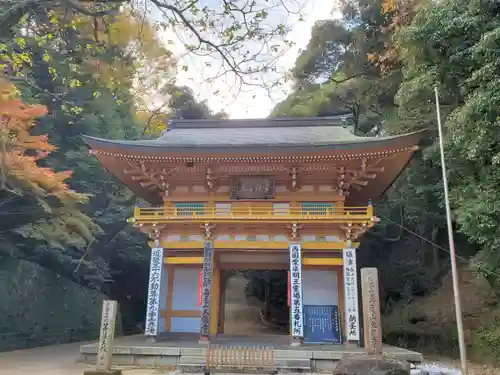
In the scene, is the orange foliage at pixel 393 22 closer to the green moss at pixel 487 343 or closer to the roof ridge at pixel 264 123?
the roof ridge at pixel 264 123

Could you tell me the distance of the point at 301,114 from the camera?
23.2 m

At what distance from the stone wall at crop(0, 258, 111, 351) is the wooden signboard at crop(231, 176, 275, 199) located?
7.70m

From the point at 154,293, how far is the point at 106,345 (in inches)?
125

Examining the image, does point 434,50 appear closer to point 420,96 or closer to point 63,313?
point 420,96

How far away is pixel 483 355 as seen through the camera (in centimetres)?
1184

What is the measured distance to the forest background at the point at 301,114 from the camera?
7.23 m

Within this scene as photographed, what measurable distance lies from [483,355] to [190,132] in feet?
38.6

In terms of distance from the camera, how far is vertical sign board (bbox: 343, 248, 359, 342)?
36.4 ft

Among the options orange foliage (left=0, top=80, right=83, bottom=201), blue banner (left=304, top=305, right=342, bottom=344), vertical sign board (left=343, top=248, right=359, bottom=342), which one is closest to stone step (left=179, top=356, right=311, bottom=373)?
vertical sign board (left=343, top=248, right=359, bottom=342)

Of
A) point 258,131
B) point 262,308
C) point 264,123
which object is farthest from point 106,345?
point 262,308

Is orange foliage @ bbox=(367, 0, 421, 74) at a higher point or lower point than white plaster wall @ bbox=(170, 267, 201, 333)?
higher

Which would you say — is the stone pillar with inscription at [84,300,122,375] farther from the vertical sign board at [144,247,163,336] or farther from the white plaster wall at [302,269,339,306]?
the white plaster wall at [302,269,339,306]

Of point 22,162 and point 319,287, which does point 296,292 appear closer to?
point 319,287

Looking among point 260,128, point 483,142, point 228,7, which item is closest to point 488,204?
point 483,142
